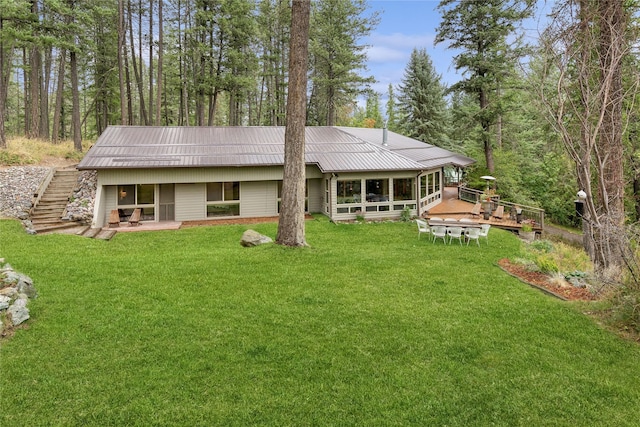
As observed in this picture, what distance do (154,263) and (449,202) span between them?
52.7 ft

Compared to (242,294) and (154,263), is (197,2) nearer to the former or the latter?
(154,263)

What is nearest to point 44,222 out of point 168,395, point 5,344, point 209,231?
point 209,231

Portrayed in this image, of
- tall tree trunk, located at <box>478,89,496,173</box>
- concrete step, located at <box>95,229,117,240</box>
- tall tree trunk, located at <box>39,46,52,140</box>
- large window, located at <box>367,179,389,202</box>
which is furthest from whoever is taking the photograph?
tall tree trunk, located at <box>39,46,52,140</box>

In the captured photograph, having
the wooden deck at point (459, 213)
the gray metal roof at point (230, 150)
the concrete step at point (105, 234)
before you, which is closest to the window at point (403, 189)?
the gray metal roof at point (230, 150)

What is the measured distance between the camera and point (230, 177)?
14867 millimetres

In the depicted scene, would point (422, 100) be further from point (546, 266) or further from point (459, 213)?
point (546, 266)

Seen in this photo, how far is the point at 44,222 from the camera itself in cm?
1199

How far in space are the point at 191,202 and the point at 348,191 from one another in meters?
6.70

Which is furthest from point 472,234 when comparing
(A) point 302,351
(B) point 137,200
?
(B) point 137,200

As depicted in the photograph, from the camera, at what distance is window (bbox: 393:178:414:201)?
16.0 metres

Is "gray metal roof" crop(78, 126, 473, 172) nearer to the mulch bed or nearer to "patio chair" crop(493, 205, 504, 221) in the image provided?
"patio chair" crop(493, 205, 504, 221)

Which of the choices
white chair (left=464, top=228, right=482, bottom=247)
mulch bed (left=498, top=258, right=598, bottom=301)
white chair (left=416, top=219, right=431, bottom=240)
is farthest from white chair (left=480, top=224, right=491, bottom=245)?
mulch bed (left=498, top=258, right=598, bottom=301)

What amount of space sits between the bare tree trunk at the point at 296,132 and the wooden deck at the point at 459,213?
325 inches

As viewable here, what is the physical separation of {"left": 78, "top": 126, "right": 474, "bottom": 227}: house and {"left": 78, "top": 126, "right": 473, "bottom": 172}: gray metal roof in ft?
0.12
